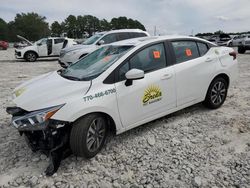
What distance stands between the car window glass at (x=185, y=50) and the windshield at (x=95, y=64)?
93cm

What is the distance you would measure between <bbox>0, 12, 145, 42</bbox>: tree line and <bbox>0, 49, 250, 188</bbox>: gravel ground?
224ft

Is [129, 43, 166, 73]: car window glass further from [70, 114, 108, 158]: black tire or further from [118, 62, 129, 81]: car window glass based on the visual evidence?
[70, 114, 108, 158]: black tire

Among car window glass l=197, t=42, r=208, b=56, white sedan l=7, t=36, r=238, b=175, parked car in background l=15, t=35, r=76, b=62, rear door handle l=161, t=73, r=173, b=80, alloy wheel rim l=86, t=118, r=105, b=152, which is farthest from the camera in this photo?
parked car in background l=15, t=35, r=76, b=62

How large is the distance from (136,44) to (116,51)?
34 cm

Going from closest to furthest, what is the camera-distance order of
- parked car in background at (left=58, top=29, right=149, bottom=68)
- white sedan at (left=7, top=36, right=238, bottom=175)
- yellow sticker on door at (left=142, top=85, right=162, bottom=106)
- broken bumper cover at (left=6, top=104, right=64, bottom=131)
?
broken bumper cover at (left=6, top=104, right=64, bottom=131)
white sedan at (left=7, top=36, right=238, bottom=175)
yellow sticker on door at (left=142, top=85, right=162, bottom=106)
parked car in background at (left=58, top=29, right=149, bottom=68)

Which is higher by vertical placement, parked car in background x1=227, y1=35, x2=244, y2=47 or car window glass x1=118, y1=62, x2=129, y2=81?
parked car in background x1=227, y1=35, x2=244, y2=47

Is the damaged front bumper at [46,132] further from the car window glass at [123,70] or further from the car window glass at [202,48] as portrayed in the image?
the car window glass at [202,48]

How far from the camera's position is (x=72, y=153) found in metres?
3.15

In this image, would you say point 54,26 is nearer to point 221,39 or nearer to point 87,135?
point 221,39

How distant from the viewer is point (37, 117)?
2801 millimetres

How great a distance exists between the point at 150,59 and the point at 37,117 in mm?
1923

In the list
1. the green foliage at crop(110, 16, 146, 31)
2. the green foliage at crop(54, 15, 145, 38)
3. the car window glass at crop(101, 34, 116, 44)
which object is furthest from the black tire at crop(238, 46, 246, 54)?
the green foliage at crop(54, 15, 145, 38)

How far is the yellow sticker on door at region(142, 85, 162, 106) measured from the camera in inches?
139

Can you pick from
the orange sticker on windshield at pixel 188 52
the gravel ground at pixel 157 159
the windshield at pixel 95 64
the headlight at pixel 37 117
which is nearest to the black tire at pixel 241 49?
the gravel ground at pixel 157 159
